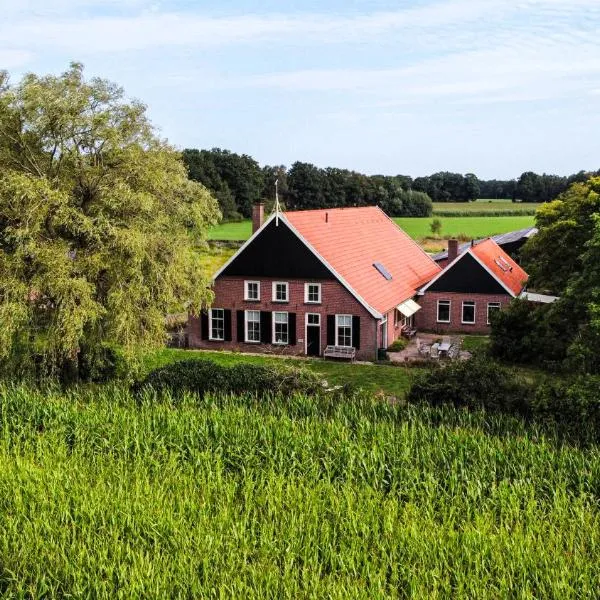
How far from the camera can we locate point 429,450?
14.4 meters

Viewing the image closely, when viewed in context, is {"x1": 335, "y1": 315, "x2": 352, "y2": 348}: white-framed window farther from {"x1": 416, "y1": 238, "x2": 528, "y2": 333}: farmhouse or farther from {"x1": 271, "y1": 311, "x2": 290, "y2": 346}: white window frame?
{"x1": 416, "y1": 238, "x2": 528, "y2": 333}: farmhouse

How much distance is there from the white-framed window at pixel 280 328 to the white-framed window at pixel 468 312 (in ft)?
30.9

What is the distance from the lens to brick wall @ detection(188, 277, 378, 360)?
29.1 metres

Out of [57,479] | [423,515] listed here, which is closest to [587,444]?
[423,515]

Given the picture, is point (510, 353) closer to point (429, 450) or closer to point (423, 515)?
point (429, 450)

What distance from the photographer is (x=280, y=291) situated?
3050cm

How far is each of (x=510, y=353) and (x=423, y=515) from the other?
57.6 feet

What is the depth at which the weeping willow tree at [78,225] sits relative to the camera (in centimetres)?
2044

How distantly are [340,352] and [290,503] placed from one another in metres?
17.0

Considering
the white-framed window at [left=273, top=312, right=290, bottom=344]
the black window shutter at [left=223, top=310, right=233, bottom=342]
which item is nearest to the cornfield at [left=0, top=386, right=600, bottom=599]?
the white-framed window at [left=273, top=312, right=290, bottom=344]

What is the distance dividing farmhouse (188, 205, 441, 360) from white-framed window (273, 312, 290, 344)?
0.14ft

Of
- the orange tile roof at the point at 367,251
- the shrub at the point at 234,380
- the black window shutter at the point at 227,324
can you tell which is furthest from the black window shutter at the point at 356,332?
the shrub at the point at 234,380

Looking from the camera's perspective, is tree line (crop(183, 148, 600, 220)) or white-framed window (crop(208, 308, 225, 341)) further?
tree line (crop(183, 148, 600, 220))

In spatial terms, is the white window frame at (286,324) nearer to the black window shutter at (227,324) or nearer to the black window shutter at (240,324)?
the black window shutter at (240,324)
